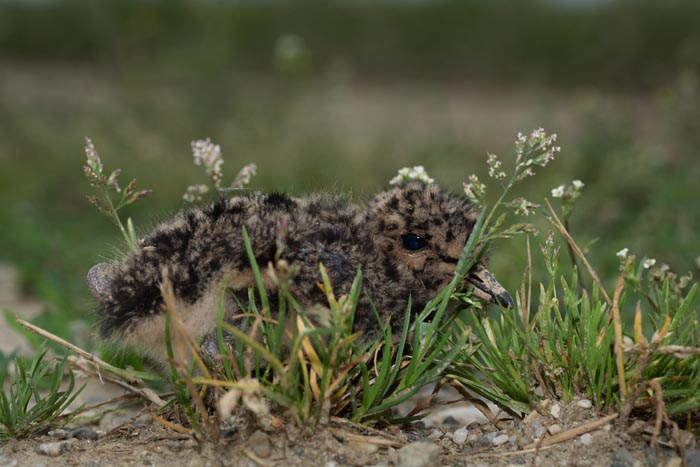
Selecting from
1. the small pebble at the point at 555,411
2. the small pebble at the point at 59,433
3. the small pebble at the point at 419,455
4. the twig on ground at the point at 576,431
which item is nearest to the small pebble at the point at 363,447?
the small pebble at the point at 419,455

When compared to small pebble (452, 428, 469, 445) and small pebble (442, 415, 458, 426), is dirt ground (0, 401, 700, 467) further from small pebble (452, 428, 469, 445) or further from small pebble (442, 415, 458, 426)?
small pebble (442, 415, 458, 426)

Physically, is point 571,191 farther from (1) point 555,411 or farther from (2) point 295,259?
(2) point 295,259

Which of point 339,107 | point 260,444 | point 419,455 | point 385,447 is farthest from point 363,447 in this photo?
point 339,107

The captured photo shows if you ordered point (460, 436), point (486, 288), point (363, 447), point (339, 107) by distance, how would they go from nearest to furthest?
point (363, 447), point (460, 436), point (486, 288), point (339, 107)

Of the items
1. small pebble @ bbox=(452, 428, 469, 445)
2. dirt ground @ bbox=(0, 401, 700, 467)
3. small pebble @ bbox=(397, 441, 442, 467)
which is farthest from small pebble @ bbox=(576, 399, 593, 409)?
small pebble @ bbox=(397, 441, 442, 467)

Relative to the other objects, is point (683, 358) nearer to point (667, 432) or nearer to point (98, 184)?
point (667, 432)

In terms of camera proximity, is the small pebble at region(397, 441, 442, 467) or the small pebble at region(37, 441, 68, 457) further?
the small pebble at region(37, 441, 68, 457)
